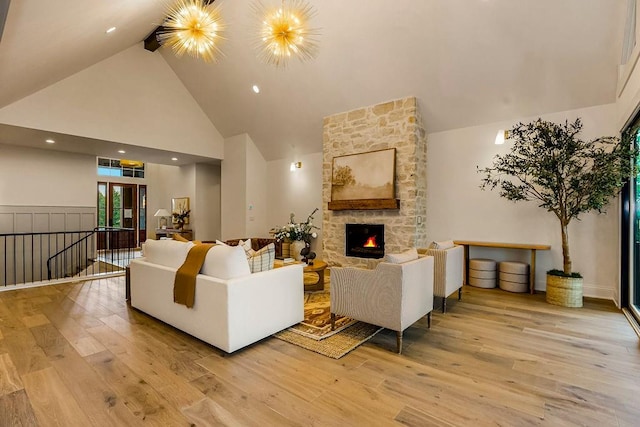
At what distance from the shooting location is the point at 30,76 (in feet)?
14.2

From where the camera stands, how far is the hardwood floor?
1.91 m

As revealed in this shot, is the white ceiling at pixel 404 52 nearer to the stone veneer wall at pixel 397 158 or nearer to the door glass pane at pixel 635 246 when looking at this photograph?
the stone veneer wall at pixel 397 158

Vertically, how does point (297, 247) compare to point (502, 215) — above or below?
below

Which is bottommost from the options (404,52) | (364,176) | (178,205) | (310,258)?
(310,258)

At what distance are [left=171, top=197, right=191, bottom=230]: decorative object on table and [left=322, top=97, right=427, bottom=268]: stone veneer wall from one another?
5232 mm

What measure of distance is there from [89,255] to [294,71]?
279 inches

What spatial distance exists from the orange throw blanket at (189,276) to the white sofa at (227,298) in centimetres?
6

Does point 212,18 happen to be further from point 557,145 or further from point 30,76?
point 557,145

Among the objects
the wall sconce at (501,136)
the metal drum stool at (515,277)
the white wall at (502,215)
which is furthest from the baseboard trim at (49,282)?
the wall sconce at (501,136)

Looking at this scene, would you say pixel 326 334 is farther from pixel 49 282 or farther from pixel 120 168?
pixel 120 168

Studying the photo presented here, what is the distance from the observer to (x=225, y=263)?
9.13 feet

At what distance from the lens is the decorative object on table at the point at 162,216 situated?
9844 millimetres

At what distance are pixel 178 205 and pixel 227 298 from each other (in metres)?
8.22

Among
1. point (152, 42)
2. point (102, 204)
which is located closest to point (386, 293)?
point (152, 42)
